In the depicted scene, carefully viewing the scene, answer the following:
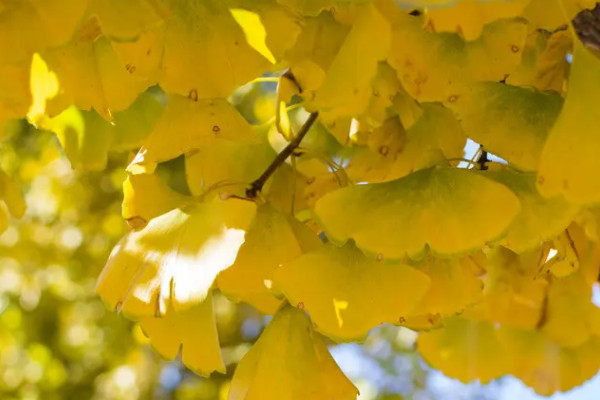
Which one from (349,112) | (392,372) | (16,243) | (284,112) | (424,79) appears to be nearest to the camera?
(349,112)

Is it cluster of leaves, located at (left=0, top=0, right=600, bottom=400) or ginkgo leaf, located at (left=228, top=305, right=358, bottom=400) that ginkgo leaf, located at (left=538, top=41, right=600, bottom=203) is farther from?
ginkgo leaf, located at (left=228, top=305, right=358, bottom=400)

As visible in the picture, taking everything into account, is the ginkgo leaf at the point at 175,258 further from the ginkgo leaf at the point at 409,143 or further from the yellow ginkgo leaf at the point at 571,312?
the yellow ginkgo leaf at the point at 571,312

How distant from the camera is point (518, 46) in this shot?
2.21 feet

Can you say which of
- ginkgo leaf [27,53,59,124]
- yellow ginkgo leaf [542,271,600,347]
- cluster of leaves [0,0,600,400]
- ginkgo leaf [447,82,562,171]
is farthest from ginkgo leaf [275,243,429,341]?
yellow ginkgo leaf [542,271,600,347]

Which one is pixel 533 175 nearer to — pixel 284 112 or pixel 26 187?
pixel 284 112

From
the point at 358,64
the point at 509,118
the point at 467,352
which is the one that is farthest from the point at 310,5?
the point at 467,352

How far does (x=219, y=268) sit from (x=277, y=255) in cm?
10

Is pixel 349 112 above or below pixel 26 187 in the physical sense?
above

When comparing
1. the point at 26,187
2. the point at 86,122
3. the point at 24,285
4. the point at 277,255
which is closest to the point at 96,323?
the point at 24,285

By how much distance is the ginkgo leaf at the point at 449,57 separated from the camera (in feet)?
2.17

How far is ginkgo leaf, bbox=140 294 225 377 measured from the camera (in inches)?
26.2

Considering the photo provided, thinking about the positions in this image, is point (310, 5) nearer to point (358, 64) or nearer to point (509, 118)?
point (358, 64)

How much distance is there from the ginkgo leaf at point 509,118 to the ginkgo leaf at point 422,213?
31 mm

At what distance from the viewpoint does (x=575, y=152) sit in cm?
53
